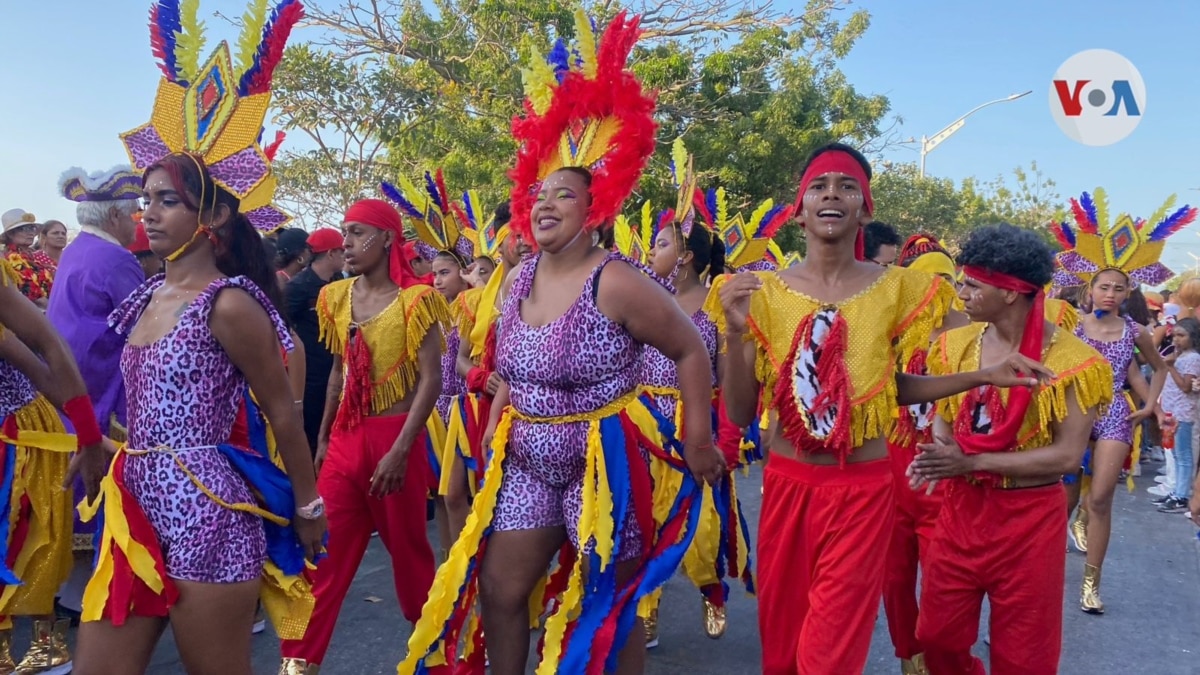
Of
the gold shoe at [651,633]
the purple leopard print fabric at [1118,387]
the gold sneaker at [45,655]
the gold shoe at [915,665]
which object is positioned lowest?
the gold shoe at [651,633]

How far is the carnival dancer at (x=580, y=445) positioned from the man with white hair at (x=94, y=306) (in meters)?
2.25

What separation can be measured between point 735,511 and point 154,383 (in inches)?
122

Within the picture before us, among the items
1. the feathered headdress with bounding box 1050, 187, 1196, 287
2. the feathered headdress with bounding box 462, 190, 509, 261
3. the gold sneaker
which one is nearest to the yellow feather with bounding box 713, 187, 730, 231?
the feathered headdress with bounding box 462, 190, 509, 261

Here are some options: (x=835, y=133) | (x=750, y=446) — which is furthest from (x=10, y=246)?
(x=835, y=133)

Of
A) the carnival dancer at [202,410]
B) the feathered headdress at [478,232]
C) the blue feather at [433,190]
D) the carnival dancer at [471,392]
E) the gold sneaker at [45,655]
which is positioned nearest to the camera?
the carnival dancer at [202,410]

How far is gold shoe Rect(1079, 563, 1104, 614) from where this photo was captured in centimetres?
589

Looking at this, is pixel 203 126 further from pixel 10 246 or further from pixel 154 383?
pixel 10 246

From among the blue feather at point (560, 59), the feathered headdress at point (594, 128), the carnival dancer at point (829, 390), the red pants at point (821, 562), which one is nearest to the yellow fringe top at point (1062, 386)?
the carnival dancer at point (829, 390)

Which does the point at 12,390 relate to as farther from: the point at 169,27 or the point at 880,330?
the point at 880,330

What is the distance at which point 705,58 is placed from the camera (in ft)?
54.0

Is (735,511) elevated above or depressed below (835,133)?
below

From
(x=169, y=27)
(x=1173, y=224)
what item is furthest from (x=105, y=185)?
(x=1173, y=224)

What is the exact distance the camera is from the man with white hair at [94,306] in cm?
462

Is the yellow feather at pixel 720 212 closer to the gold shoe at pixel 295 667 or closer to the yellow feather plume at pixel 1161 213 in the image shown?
the yellow feather plume at pixel 1161 213
